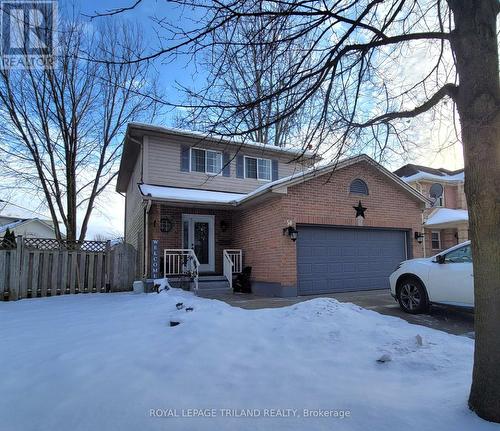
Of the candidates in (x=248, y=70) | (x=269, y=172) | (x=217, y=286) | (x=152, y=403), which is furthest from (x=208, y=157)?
(x=152, y=403)

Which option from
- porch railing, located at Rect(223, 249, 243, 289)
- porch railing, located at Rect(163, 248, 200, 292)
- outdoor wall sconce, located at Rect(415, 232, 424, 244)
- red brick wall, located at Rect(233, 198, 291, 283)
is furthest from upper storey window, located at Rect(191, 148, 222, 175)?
outdoor wall sconce, located at Rect(415, 232, 424, 244)

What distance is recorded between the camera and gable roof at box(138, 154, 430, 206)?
10.5 meters

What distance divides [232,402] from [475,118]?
10.3ft

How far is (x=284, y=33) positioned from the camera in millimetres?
4387

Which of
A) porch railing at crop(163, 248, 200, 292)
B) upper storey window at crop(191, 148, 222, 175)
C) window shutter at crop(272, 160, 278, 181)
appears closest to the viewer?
porch railing at crop(163, 248, 200, 292)

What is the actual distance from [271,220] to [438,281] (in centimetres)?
512

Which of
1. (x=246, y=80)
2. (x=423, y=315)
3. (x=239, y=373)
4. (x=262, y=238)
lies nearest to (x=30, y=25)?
(x=246, y=80)

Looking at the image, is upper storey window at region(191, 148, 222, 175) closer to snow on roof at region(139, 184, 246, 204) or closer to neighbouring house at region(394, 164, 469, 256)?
snow on roof at region(139, 184, 246, 204)

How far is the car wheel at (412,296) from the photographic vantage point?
721 cm

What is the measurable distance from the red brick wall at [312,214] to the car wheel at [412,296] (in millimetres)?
3182

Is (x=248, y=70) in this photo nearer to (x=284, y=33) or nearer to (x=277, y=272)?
(x=284, y=33)

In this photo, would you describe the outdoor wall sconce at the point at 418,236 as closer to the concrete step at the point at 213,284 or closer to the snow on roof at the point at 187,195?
the snow on roof at the point at 187,195

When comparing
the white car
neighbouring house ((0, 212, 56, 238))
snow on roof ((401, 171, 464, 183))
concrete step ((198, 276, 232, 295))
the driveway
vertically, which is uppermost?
snow on roof ((401, 171, 464, 183))

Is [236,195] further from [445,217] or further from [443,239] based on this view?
[443,239]
